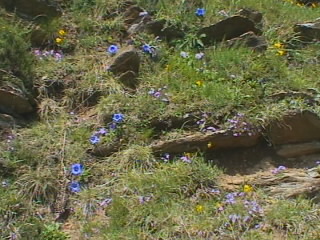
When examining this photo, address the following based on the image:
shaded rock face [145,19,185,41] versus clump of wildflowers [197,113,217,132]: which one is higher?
shaded rock face [145,19,185,41]

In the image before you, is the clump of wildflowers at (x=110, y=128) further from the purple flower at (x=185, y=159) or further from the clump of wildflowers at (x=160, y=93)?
the purple flower at (x=185, y=159)

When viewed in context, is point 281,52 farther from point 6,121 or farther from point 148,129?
point 6,121

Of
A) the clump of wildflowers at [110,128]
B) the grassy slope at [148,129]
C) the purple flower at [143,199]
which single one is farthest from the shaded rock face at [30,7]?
the purple flower at [143,199]

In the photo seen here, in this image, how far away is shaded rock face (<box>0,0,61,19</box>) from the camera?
18.2 feet

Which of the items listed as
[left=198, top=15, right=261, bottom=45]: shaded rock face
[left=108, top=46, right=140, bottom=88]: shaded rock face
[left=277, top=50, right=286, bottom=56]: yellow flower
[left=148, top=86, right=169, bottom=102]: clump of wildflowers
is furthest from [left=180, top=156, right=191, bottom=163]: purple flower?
[left=277, top=50, right=286, bottom=56]: yellow flower

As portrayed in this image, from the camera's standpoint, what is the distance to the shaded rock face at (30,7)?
5.54m

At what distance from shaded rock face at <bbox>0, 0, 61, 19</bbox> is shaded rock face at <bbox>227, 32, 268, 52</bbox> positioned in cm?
157

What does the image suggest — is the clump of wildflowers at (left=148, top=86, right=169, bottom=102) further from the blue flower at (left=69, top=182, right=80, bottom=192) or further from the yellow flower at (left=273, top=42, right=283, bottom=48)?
the yellow flower at (left=273, top=42, right=283, bottom=48)

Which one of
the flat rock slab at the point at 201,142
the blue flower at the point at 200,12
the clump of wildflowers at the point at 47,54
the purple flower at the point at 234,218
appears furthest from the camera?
the blue flower at the point at 200,12

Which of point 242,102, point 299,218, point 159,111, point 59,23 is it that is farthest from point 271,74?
point 59,23

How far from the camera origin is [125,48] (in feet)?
17.4

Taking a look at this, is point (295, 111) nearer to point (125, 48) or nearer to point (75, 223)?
point (125, 48)

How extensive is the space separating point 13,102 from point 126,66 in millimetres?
937

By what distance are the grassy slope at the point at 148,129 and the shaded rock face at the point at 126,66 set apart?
0.07m
